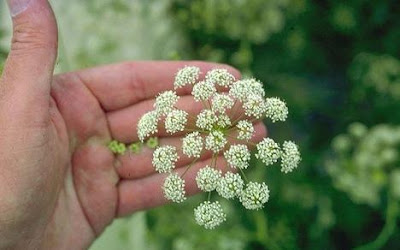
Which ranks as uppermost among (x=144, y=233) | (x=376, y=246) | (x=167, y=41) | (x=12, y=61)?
(x=12, y=61)

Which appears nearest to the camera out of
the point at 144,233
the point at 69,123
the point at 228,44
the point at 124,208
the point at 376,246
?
the point at 69,123

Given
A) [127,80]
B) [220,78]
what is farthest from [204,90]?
[127,80]

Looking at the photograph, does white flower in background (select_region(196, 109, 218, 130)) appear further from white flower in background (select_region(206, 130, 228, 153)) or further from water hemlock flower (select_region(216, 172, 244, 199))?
water hemlock flower (select_region(216, 172, 244, 199))

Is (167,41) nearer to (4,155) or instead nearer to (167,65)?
(167,65)

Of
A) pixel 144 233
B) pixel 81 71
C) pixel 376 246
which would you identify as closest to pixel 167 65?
pixel 81 71

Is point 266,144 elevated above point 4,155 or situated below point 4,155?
above

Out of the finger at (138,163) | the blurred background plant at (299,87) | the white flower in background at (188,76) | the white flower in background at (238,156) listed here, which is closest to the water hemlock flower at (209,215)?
the white flower in background at (238,156)

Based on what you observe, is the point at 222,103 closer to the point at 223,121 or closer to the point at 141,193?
the point at 223,121
